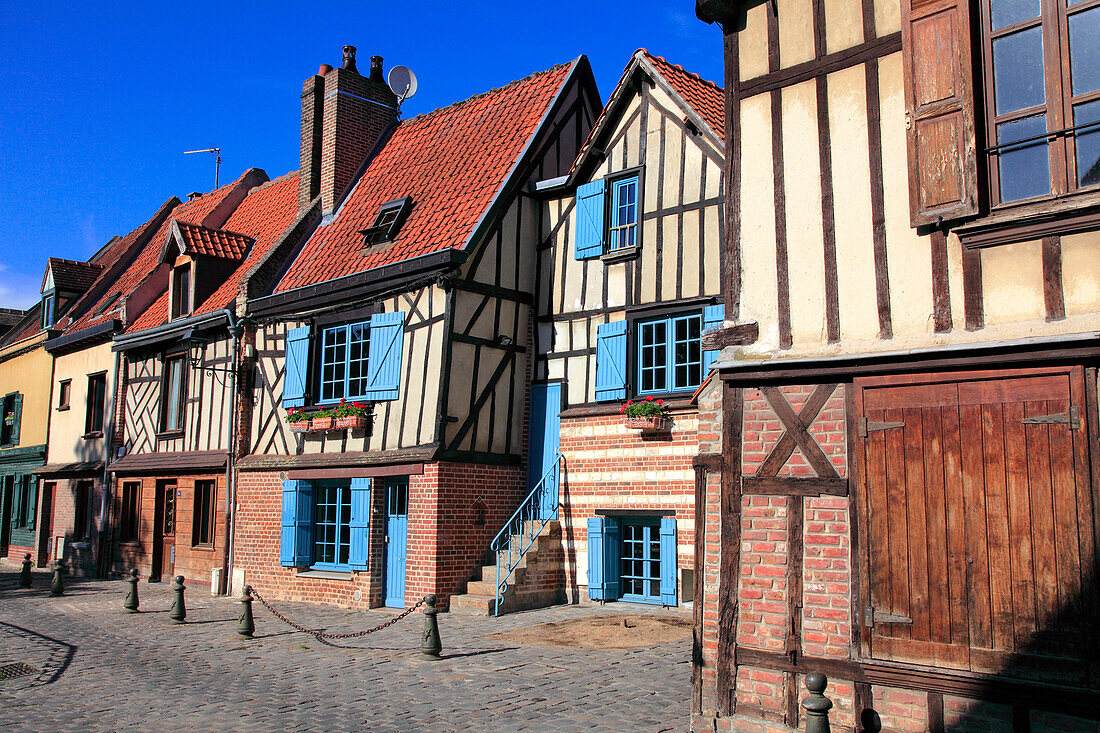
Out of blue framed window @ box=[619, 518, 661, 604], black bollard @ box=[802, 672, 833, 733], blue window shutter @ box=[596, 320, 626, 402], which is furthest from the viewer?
blue window shutter @ box=[596, 320, 626, 402]

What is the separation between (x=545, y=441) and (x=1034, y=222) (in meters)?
9.16

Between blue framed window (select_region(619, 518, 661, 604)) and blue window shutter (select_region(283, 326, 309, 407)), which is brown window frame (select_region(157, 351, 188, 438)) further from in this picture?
blue framed window (select_region(619, 518, 661, 604))

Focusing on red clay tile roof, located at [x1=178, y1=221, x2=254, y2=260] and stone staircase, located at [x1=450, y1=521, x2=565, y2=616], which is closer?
stone staircase, located at [x1=450, y1=521, x2=565, y2=616]

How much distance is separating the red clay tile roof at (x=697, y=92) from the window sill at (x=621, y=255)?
6.52 feet

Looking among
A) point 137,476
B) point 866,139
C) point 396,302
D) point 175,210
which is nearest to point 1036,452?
point 866,139

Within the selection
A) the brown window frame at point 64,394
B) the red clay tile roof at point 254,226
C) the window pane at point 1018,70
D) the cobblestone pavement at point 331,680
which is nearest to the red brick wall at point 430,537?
the cobblestone pavement at point 331,680

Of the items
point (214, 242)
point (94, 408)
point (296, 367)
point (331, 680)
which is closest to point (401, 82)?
point (214, 242)

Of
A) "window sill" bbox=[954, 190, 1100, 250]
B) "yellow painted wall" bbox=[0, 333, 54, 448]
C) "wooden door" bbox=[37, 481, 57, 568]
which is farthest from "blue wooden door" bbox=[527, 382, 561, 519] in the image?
"yellow painted wall" bbox=[0, 333, 54, 448]

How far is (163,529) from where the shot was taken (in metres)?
17.9

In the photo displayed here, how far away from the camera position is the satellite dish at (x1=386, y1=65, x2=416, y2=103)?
709 inches

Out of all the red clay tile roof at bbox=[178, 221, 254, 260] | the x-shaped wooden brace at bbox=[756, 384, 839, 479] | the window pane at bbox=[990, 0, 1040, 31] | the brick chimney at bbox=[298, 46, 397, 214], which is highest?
the brick chimney at bbox=[298, 46, 397, 214]

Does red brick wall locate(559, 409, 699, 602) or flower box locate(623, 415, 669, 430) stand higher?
flower box locate(623, 415, 669, 430)

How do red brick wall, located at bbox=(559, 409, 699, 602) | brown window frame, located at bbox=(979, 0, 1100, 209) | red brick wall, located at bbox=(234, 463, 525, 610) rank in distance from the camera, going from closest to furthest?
brown window frame, located at bbox=(979, 0, 1100, 209)
red brick wall, located at bbox=(559, 409, 699, 602)
red brick wall, located at bbox=(234, 463, 525, 610)

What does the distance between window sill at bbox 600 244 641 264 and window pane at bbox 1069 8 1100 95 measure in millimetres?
7811
